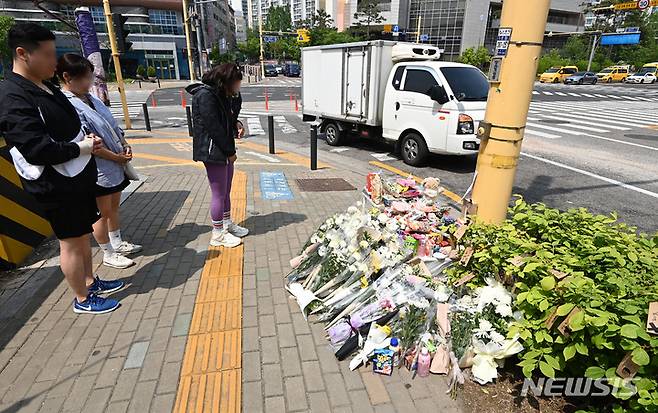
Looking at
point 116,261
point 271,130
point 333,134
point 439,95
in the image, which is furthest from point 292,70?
point 116,261

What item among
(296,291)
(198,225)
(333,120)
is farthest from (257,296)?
(333,120)

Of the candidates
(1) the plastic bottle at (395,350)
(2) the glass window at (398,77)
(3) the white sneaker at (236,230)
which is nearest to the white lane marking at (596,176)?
(2) the glass window at (398,77)

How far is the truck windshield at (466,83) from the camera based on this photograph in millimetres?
7754

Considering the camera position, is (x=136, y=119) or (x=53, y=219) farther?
(x=136, y=119)

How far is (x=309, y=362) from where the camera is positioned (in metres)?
2.65

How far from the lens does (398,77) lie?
27.8 ft

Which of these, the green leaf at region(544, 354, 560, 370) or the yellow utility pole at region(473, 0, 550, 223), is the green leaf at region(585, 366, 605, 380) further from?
the yellow utility pole at region(473, 0, 550, 223)

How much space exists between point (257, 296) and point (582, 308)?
2.45 meters

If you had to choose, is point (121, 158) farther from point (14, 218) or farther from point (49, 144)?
point (14, 218)

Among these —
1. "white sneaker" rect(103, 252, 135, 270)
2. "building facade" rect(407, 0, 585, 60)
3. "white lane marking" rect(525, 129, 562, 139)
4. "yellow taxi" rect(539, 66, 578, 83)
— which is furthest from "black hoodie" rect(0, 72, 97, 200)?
"building facade" rect(407, 0, 585, 60)

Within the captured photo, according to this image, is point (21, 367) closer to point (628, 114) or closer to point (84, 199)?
point (84, 199)

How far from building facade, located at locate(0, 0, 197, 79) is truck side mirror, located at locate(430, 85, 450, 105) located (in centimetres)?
5379

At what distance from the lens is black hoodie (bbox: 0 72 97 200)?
235cm

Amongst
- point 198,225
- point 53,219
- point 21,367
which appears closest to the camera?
point 21,367
